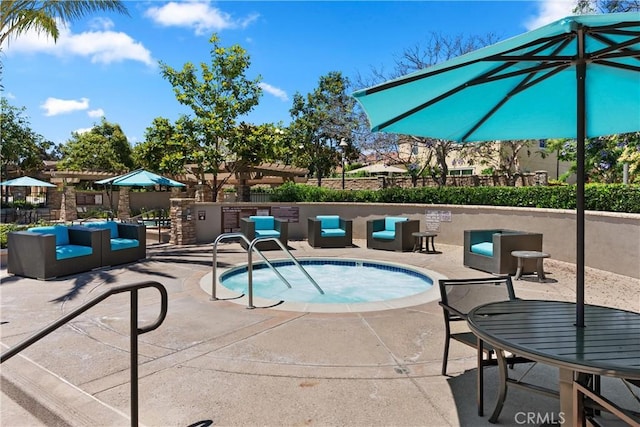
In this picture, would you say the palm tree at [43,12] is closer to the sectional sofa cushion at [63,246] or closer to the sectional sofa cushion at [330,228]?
the sectional sofa cushion at [63,246]

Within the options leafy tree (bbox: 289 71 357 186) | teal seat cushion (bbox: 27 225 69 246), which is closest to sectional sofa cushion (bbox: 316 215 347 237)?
teal seat cushion (bbox: 27 225 69 246)

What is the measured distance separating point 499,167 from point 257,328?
1872 cm

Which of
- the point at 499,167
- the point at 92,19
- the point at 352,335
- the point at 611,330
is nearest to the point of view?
the point at 611,330

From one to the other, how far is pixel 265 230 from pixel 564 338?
9.44 metres

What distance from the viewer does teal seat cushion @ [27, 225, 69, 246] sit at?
24.1ft

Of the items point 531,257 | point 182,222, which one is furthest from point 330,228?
point 531,257

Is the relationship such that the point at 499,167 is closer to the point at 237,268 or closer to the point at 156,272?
the point at 237,268

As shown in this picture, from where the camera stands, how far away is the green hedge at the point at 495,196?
7.79m

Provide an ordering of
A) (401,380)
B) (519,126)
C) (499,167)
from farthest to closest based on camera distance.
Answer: (499,167), (519,126), (401,380)

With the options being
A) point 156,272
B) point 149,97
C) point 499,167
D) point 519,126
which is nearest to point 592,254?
point 519,126

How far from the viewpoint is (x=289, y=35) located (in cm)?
1165

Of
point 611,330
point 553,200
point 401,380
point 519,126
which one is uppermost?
point 519,126

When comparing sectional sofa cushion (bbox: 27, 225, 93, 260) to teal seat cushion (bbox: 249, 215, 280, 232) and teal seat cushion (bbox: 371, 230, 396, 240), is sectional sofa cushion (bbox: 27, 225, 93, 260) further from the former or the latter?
teal seat cushion (bbox: 371, 230, 396, 240)

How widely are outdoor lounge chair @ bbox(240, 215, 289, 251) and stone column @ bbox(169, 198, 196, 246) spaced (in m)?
1.68
